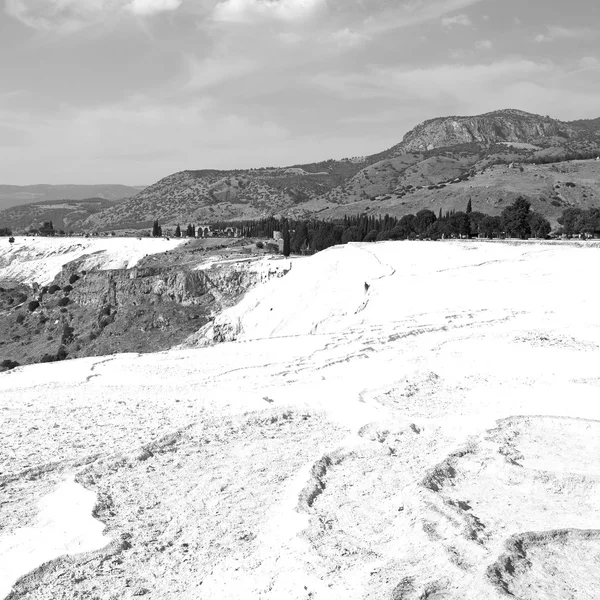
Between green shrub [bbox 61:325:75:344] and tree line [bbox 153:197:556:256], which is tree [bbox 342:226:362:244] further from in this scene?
green shrub [bbox 61:325:75:344]

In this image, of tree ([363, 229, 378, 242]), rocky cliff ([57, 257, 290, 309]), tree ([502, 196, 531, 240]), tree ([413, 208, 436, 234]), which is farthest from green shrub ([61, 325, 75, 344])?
tree ([502, 196, 531, 240])

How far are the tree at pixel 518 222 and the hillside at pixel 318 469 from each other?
52.3 meters

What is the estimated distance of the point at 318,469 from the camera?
13.0 meters

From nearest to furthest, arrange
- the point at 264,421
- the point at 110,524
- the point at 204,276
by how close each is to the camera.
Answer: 1. the point at 110,524
2. the point at 264,421
3. the point at 204,276

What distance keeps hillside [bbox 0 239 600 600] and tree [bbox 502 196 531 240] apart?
→ 52.3 metres

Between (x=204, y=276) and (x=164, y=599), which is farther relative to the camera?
(x=204, y=276)

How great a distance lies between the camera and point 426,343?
1017 inches

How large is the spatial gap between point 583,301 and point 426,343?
10.5m

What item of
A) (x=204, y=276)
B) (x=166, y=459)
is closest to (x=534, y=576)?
(x=166, y=459)

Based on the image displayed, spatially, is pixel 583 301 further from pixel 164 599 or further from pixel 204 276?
pixel 204 276

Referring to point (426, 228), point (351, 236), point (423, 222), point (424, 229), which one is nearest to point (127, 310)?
point (351, 236)

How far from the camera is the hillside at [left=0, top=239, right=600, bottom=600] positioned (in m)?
9.04

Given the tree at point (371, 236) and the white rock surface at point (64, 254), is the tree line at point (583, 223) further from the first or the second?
the white rock surface at point (64, 254)

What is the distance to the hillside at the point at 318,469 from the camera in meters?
9.04
